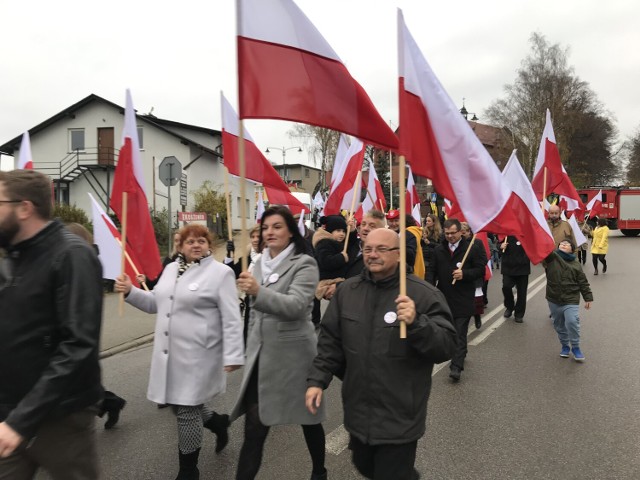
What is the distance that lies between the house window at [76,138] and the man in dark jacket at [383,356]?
1317 inches

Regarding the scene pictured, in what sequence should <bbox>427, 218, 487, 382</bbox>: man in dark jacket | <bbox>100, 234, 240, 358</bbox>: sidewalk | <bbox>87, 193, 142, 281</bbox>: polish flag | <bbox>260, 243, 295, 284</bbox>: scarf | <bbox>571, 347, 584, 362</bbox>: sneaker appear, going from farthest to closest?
<bbox>100, 234, 240, 358</bbox>: sidewalk → <bbox>571, 347, 584, 362</bbox>: sneaker → <bbox>427, 218, 487, 382</bbox>: man in dark jacket → <bbox>87, 193, 142, 281</bbox>: polish flag → <bbox>260, 243, 295, 284</bbox>: scarf

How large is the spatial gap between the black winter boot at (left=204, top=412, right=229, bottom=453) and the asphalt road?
0.06 meters

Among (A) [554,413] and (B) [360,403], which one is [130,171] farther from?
(A) [554,413]

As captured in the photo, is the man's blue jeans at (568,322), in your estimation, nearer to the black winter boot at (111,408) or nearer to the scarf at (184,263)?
the scarf at (184,263)

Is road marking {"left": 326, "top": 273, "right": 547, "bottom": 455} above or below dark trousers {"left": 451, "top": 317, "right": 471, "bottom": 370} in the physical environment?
below

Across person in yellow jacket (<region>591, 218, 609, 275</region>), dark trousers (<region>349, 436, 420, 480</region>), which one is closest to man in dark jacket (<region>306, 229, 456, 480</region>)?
dark trousers (<region>349, 436, 420, 480</region>)

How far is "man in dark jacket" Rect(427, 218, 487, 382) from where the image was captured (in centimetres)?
586

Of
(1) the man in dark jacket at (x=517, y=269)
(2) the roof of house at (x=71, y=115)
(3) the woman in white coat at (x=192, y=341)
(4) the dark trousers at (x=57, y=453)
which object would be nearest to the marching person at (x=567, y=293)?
(1) the man in dark jacket at (x=517, y=269)

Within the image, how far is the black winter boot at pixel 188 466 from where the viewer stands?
10.9ft

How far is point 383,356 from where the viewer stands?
102 inches

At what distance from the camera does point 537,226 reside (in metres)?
5.19

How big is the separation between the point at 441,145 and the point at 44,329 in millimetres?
2420

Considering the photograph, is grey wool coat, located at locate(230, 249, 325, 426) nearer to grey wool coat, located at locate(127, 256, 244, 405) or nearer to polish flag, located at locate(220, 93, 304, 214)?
grey wool coat, located at locate(127, 256, 244, 405)

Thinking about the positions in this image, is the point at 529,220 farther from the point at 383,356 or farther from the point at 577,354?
the point at 383,356
